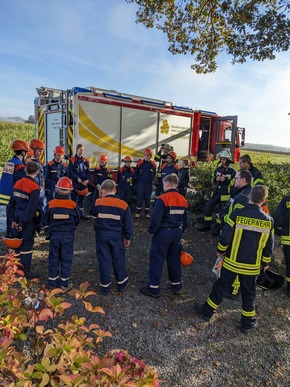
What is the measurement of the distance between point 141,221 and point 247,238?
14.6 ft

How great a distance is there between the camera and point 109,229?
3887 millimetres

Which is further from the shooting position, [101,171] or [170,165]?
[170,165]

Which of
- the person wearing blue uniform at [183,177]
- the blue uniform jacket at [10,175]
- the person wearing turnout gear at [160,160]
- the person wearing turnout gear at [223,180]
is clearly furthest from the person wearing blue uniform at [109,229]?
the person wearing turnout gear at [160,160]

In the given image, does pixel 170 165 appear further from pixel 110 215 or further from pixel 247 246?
pixel 247 246

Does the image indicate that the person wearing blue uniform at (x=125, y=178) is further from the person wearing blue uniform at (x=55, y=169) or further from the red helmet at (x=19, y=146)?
the red helmet at (x=19, y=146)

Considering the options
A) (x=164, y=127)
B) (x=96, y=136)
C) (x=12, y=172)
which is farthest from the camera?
(x=164, y=127)

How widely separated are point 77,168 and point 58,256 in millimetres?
3290

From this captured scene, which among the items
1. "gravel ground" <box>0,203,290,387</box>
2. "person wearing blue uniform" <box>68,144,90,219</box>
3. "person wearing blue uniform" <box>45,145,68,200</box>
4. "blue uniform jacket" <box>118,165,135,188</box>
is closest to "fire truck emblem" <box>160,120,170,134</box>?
"blue uniform jacket" <box>118,165,135,188</box>

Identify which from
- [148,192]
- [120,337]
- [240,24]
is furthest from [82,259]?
[240,24]

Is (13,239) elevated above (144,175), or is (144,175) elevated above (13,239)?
(144,175)

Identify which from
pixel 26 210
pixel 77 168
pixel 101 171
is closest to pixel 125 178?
pixel 101 171

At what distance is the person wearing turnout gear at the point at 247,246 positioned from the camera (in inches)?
129

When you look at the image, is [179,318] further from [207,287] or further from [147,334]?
[207,287]

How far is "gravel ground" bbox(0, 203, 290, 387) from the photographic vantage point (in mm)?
2783
